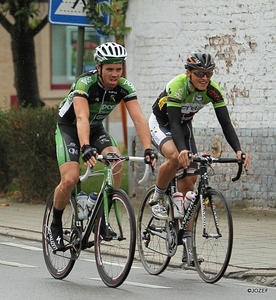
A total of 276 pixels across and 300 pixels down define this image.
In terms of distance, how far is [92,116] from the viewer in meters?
8.93

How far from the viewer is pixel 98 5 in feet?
43.4

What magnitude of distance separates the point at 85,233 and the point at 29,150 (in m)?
6.27

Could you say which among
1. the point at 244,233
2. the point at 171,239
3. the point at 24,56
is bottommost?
the point at 244,233

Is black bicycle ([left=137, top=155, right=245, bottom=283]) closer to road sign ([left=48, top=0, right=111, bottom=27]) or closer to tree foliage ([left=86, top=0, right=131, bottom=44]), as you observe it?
road sign ([left=48, top=0, right=111, bottom=27])

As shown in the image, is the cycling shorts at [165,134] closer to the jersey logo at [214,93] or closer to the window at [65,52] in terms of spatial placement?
the jersey logo at [214,93]

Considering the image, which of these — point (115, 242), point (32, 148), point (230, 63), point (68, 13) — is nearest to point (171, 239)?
point (115, 242)

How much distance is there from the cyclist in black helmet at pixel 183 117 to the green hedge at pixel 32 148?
5386mm

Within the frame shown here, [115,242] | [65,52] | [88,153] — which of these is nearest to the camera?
[88,153]

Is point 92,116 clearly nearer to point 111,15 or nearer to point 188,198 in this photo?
point 188,198

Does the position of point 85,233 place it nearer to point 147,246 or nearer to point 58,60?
point 147,246

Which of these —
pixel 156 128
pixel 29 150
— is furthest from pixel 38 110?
pixel 156 128

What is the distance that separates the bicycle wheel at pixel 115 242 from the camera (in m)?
8.27

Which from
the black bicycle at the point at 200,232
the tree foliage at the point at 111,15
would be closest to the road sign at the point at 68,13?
the tree foliage at the point at 111,15

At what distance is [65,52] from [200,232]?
2429cm
